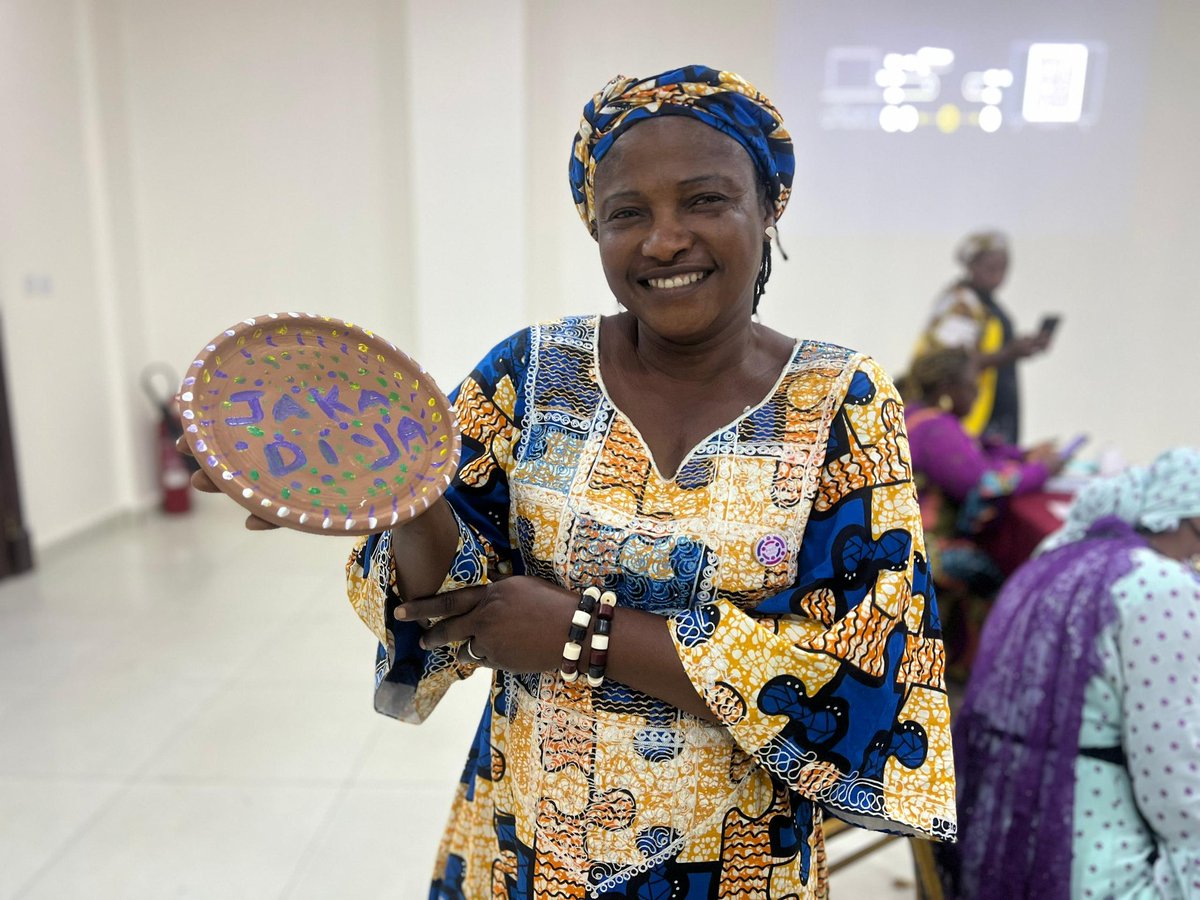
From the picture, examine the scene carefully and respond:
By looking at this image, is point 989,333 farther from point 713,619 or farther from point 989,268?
point 713,619

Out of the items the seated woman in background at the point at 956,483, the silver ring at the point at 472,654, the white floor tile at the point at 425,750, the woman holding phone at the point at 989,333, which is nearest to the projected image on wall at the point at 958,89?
the woman holding phone at the point at 989,333

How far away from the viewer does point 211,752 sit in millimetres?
2494

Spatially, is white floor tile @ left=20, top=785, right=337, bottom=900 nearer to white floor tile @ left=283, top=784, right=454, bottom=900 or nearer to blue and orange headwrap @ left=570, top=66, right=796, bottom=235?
white floor tile @ left=283, top=784, right=454, bottom=900

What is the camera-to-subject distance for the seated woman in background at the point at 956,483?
2.70 m

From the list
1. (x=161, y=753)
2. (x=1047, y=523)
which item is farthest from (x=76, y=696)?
(x=1047, y=523)

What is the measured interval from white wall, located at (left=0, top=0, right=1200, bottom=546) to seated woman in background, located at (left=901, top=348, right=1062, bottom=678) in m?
2.34

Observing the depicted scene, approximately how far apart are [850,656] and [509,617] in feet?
0.99

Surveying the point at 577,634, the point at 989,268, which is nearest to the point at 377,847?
the point at 577,634

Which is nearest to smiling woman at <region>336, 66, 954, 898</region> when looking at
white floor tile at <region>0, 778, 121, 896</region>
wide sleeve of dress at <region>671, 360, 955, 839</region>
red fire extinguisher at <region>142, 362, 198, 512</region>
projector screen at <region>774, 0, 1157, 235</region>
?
wide sleeve of dress at <region>671, 360, 955, 839</region>

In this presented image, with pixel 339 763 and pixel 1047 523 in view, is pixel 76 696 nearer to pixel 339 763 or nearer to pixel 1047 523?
pixel 339 763

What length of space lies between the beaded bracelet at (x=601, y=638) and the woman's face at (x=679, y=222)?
25cm

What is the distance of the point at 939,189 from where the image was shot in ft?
16.2

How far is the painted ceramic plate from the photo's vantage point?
0.66 metres

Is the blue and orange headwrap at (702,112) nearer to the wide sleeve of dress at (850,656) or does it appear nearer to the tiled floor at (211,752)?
the wide sleeve of dress at (850,656)
